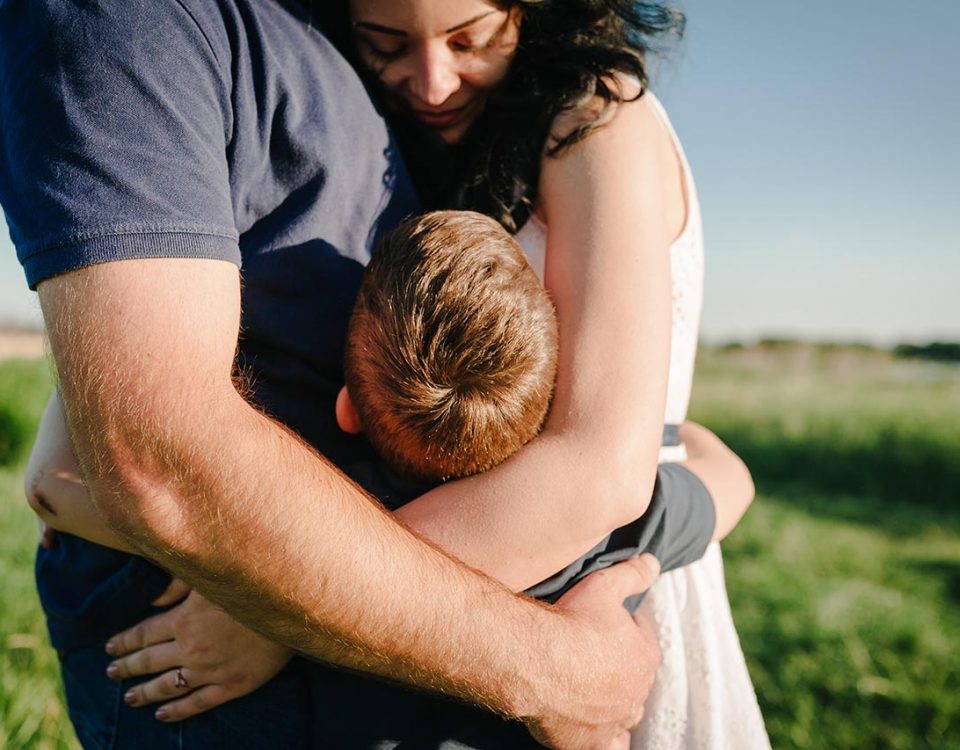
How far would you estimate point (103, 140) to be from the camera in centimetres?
121

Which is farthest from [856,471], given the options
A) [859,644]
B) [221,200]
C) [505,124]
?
[221,200]

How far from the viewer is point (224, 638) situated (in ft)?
5.29

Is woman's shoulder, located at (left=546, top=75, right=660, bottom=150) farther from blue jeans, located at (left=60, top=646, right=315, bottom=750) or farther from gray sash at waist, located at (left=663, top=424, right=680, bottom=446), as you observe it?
blue jeans, located at (left=60, top=646, right=315, bottom=750)

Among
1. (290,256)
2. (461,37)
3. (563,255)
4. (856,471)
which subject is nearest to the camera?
(290,256)

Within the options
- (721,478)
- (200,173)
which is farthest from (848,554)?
(200,173)

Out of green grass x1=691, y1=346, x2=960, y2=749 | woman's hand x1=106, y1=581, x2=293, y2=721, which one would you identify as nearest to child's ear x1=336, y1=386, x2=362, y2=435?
woman's hand x1=106, y1=581, x2=293, y2=721

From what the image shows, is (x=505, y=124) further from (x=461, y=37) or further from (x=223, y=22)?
(x=223, y=22)

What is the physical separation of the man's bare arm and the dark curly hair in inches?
31.2

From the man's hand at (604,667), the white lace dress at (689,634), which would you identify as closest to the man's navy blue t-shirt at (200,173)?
the white lace dress at (689,634)

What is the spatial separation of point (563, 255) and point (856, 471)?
11.6 m

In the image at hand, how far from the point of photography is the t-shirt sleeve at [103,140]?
119cm

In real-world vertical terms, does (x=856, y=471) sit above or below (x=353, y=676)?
below

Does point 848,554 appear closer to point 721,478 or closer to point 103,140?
point 721,478

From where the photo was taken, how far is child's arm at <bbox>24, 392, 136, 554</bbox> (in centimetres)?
162
